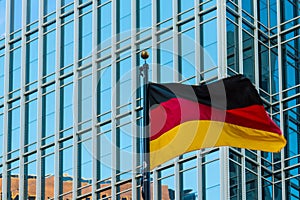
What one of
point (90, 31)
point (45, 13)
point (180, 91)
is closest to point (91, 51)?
point (90, 31)

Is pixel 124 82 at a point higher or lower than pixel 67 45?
lower

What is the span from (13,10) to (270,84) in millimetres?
11469

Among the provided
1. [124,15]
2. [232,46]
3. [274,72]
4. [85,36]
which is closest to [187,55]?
[232,46]

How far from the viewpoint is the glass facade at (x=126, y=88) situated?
4053cm

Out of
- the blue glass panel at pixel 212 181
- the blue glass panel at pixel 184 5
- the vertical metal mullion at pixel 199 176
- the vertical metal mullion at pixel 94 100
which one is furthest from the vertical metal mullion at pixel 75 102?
the blue glass panel at pixel 212 181

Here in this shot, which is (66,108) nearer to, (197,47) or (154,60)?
(154,60)

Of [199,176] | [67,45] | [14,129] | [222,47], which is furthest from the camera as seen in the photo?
[14,129]

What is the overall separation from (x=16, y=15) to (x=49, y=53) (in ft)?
11.2

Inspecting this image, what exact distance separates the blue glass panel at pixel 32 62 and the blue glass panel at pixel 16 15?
5.15ft

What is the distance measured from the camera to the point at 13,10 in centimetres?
5000

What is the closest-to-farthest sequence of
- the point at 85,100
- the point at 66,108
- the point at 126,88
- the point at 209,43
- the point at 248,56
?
the point at 209,43, the point at 248,56, the point at 126,88, the point at 85,100, the point at 66,108

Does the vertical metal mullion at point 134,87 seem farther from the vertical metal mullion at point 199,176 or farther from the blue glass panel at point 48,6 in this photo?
the blue glass panel at point 48,6

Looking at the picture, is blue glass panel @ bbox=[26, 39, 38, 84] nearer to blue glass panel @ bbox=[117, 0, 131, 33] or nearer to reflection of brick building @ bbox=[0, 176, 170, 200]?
reflection of brick building @ bbox=[0, 176, 170, 200]

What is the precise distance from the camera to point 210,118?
2941 cm
